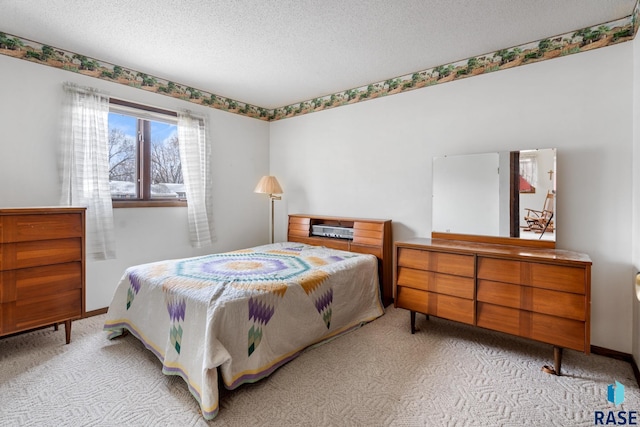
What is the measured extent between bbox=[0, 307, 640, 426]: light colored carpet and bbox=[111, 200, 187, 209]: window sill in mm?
1266

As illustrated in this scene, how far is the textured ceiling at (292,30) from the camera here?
6.79ft

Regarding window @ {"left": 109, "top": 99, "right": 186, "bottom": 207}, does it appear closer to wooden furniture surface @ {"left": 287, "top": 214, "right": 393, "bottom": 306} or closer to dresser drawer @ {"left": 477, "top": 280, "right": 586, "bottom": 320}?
wooden furniture surface @ {"left": 287, "top": 214, "right": 393, "bottom": 306}

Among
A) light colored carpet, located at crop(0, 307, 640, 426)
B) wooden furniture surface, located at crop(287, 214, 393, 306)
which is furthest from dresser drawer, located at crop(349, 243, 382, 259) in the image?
light colored carpet, located at crop(0, 307, 640, 426)

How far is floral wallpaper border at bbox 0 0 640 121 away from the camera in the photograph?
2303 millimetres

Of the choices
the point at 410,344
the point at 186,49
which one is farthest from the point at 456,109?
the point at 186,49

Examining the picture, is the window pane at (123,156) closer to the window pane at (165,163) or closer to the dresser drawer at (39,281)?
the window pane at (165,163)

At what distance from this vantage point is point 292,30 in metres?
2.36

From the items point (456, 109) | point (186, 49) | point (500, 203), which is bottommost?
point (500, 203)

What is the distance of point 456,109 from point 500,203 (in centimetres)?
100

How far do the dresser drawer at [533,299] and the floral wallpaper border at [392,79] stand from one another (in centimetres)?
189

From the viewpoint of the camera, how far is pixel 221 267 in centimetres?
253

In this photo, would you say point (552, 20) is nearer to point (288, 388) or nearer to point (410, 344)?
→ point (410, 344)

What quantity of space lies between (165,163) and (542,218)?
12.5 ft

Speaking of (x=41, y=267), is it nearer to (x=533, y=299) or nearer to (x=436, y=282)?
(x=436, y=282)
